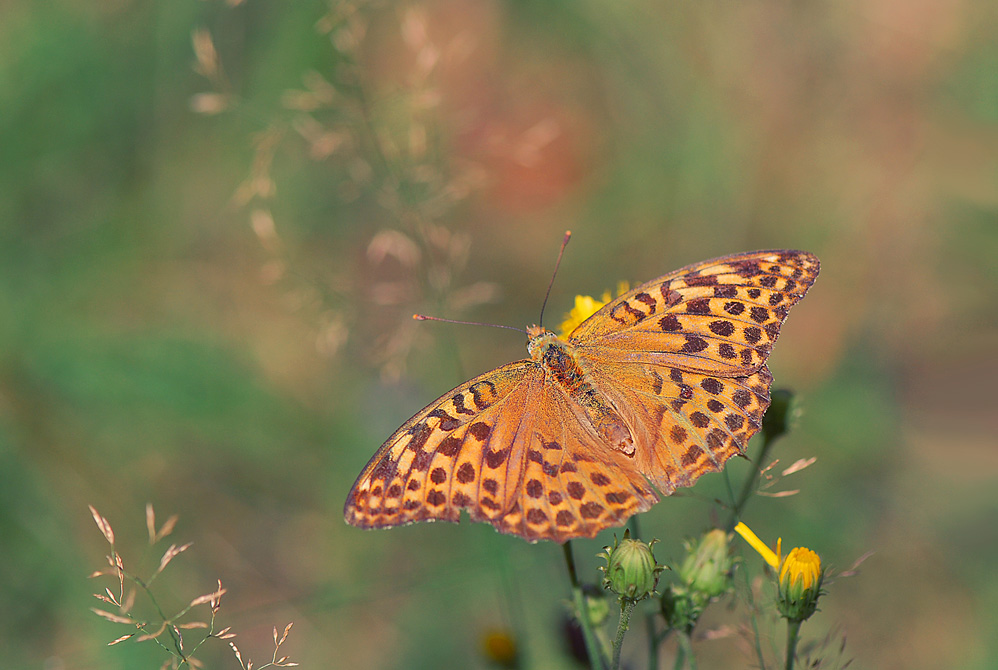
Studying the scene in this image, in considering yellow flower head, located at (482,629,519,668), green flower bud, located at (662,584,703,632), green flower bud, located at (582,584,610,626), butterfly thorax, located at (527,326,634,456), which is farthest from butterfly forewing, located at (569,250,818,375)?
yellow flower head, located at (482,629,519,668)

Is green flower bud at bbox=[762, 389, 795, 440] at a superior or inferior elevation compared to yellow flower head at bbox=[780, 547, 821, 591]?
superior

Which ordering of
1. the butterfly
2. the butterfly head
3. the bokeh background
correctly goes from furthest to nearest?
the bokeh background → the butterfly head → the butterfly

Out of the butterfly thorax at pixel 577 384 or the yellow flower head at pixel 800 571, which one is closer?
the yellow flower head at pixel 800 571

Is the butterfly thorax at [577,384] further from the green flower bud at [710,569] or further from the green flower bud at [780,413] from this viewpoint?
the green flower bud at [780,413]

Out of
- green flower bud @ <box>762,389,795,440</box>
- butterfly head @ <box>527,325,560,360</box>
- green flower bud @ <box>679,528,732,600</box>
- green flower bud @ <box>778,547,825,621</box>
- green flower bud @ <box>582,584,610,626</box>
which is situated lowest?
green flower bud @ <box>582,584,610,626</box>

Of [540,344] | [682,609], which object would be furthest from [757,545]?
[540,344]

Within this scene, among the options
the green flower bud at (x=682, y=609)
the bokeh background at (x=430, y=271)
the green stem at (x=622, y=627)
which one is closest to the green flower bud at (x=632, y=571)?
the green stem at (x=622, y=627)

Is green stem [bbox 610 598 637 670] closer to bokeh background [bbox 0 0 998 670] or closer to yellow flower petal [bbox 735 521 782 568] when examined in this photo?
yellow flower petal [bbox 735 521 782 568]
